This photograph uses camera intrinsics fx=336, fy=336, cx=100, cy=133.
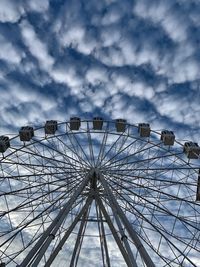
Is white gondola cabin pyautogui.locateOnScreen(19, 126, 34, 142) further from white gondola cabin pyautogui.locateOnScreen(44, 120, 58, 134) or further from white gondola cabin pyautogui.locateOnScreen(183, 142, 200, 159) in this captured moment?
white gondola cabin pyautogui.locateOnScreen(183, 142, 200, 159)

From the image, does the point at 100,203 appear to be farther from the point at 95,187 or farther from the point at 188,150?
the point at 188,150

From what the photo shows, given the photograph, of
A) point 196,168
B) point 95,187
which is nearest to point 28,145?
point 95,187

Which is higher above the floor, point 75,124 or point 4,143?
point 75,124

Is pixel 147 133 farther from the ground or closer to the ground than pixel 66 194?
farther from the ground

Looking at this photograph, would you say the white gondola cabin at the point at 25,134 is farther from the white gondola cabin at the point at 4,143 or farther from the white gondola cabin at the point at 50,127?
the white gondola cabin at the point at 4,143

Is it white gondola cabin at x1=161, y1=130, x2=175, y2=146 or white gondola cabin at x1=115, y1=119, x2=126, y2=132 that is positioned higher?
white gondola cabin at x1=115, y1=119, x2=126, y2=132

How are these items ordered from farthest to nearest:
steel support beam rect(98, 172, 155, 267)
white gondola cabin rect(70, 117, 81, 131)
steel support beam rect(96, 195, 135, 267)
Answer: white gondola cabin rect(70, 117, 81, 131)
steel support beam rect(96, 195, 135, 267)
steel support beam rect(98, 172, 155, 267)

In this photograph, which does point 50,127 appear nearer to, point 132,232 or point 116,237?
point 116,237

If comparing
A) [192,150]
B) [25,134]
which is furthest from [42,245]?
[192,150]

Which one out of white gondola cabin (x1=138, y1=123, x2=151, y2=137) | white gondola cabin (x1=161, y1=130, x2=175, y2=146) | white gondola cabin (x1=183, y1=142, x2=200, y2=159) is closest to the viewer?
white gondola cabin (x1=183, y1=142, x2=200, y2=159)

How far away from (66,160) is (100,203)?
466cm

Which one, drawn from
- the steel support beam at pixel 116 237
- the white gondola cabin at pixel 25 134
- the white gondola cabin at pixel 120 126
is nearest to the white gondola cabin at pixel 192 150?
the white gondola cabin at pixel 120 126

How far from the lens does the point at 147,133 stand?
24.3 meters

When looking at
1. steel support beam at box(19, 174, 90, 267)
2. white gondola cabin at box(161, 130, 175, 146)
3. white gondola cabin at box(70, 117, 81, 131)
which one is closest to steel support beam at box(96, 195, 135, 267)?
steel support beam at box(19, 174, 90, 267)
